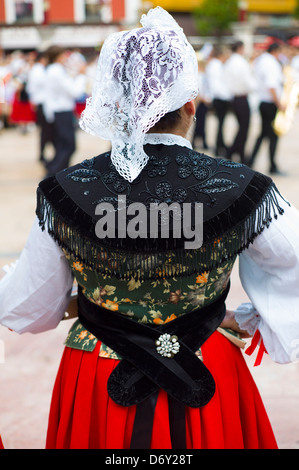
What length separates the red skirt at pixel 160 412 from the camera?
62.4 inches

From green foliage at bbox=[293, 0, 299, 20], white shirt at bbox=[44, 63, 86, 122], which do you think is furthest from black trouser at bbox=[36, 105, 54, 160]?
green foliage at bbox=[293, 0, 299, 20]

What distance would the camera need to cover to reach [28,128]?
46.1 feet

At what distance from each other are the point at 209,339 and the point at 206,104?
8.68 m

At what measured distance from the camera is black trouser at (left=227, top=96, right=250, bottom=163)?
27.0 ft

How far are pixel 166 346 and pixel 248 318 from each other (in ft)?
0.97

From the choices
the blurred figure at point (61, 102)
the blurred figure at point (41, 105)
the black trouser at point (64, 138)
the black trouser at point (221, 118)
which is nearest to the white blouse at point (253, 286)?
the blurred figure at point (61, 102)

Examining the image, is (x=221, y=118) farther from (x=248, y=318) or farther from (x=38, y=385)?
(x=248, y=318)

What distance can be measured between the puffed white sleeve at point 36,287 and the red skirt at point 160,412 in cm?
14

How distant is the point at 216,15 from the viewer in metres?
24.5

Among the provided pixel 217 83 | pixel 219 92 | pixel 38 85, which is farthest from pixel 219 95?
pixel 38 85

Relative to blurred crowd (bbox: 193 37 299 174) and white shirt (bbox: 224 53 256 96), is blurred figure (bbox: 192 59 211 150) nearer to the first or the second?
blurred crowd (bbox: 193 37 299 174)

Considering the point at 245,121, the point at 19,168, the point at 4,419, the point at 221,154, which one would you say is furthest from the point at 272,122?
the point at 4,419

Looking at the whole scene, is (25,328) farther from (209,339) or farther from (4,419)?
(4,419)

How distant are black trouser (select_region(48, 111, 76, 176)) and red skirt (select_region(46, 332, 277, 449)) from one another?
5.96 m
